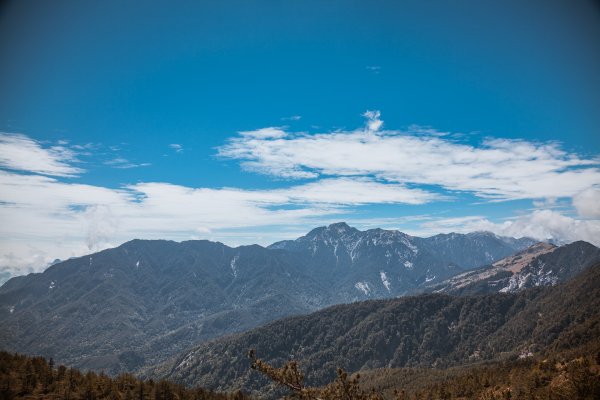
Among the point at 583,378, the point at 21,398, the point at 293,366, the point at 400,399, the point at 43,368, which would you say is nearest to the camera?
the point at 293,366

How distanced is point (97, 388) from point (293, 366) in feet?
507

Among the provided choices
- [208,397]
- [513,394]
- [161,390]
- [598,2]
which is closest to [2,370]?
[161,390]

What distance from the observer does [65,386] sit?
145 m

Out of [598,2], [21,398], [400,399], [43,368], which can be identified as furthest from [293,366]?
[43,368]

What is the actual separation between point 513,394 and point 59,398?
630 ft

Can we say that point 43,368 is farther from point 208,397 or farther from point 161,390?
point 208,397

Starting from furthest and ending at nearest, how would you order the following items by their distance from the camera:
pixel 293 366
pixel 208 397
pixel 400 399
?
pixel 208 397, pixel 400 399, pixel 293 366

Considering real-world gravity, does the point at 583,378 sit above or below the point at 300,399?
below

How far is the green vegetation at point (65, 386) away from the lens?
131875 mm

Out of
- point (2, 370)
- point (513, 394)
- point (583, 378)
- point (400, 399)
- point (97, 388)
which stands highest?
point (400, 399)

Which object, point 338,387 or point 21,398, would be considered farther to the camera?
point 21,398

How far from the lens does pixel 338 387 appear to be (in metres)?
35.1

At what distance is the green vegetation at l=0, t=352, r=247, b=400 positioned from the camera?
132 meters

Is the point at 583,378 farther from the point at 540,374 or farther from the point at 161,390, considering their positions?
the point at 161,390
